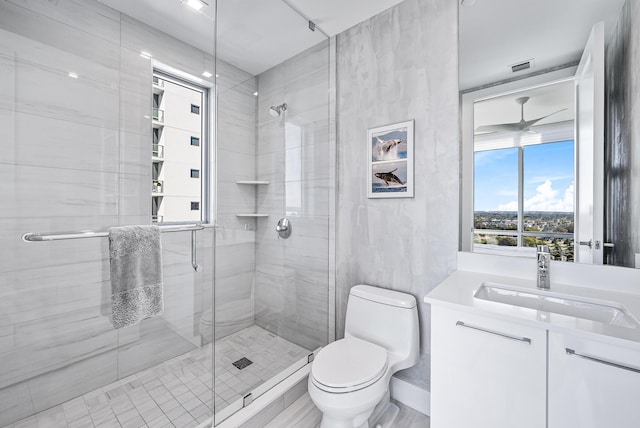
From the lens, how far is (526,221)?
1414mm

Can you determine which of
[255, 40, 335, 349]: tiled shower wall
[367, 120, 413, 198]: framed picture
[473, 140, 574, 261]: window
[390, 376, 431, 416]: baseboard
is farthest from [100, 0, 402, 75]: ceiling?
[390, 376, 431, 416]: baseboard

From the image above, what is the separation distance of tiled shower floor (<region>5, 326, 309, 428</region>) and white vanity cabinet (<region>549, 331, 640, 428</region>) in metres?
1.41

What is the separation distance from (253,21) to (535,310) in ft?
6.72

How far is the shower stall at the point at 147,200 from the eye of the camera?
54.0 inches

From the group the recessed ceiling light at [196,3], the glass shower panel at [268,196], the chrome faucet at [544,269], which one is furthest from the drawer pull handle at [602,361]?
the recessed ceiling light at [196,3]

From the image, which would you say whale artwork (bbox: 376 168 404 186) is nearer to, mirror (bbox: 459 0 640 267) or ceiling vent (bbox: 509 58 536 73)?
mirror (bbox: 459 0 640 267)

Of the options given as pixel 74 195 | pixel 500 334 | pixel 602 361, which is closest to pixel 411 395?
pixel 500 334

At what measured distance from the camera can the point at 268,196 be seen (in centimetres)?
178

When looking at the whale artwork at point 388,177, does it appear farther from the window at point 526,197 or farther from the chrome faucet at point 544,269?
the chrome faucet at point 544,269

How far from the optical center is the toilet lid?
1.26 metres

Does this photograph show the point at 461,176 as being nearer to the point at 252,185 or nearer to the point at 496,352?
the point at 496,352

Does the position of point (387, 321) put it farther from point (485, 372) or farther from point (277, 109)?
point (277, 109)

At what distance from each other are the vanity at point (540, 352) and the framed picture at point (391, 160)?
2.31 ft

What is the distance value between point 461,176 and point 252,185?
1226 mm
